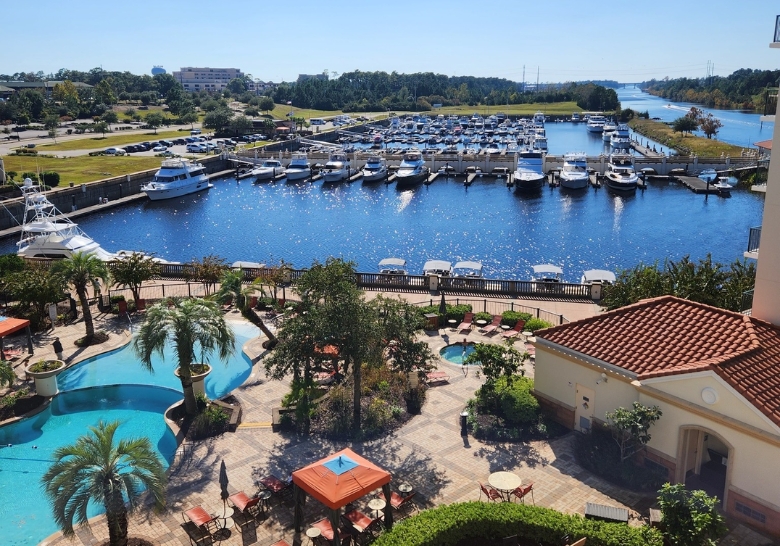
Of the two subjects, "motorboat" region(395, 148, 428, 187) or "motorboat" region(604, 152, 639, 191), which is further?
"motorboat" region(395, 148, 428, 187)

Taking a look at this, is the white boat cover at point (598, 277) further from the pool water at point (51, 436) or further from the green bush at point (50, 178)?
the green bush at point (50, 178)

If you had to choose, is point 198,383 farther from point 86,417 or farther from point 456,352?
point 456,352

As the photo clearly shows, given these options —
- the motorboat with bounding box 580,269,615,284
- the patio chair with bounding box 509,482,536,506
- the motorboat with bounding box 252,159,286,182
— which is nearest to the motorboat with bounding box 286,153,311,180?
the motorboat with bounding box 252,159,286,182

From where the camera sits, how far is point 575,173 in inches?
3570

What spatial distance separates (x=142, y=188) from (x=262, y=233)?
24964 mm

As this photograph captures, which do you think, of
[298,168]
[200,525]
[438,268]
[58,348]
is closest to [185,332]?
[200,525]

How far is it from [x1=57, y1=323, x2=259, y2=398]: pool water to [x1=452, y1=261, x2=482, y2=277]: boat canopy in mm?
19990

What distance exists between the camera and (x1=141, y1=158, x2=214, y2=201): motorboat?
83812mm

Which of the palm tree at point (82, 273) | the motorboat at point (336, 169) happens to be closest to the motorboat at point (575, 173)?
the motorboat at point (336, 169)

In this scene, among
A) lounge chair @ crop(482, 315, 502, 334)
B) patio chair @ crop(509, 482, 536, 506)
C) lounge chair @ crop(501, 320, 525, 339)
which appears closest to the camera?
patio chair @ crop(509, 482, 536, 506)

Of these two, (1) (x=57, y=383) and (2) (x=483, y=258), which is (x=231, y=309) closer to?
(1) (x=57, y=383)

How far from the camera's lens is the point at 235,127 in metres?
139

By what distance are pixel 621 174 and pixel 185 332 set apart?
79273 mm

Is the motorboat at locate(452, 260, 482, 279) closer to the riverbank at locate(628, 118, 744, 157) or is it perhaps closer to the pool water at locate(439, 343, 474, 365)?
the pool water at locate(439, 343, 474, 365)
